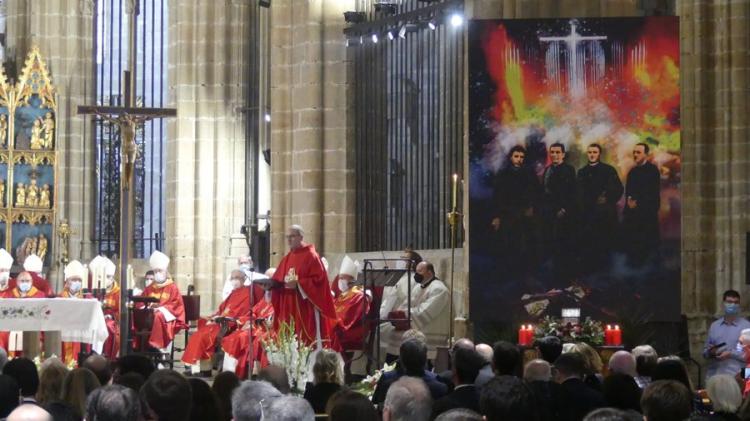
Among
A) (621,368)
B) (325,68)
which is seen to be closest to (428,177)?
(325,68)

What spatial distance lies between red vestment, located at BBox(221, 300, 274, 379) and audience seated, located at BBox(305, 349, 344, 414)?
22.2ft

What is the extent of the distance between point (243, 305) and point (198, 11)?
20.0ft

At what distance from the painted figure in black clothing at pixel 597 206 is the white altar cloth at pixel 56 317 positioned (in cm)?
474

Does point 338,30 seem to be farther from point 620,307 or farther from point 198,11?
point 620,307

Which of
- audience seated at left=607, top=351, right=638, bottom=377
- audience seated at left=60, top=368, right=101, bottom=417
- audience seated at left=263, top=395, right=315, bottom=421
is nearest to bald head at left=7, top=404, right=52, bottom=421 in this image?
audience seated at left=263, top=395, right=315, bottom=421

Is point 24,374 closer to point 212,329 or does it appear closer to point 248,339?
point 248,339

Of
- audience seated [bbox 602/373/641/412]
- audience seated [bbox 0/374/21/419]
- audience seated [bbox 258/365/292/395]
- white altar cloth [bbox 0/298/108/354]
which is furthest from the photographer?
white altar cloth [bbox 0/298/108/354]

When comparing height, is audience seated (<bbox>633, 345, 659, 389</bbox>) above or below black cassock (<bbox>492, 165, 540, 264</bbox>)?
below

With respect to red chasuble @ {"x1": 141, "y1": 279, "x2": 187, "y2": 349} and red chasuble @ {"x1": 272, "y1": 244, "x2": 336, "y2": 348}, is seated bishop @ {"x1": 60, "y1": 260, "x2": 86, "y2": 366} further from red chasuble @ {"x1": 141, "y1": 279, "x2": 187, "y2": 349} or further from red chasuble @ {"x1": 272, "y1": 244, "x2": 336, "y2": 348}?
red chasuble @ {"x1": 272, "y1": 244, "x2": 336, "y2": 348}

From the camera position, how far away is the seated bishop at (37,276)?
56.8 feet

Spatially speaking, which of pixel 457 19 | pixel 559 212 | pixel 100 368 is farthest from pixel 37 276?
pixel 100 368

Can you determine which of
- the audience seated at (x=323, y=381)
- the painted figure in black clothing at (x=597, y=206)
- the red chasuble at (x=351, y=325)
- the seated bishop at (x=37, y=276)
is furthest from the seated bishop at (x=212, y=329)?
the audience seated at (x=323, y=381)

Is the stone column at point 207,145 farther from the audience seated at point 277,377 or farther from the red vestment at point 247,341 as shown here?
the audience seated at point 277,377

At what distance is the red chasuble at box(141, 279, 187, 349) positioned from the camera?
56.2 ft
